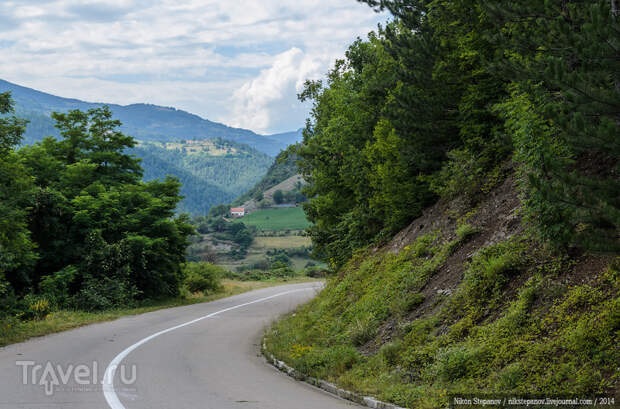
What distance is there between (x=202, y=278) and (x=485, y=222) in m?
30.1

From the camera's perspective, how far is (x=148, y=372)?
1071 cm

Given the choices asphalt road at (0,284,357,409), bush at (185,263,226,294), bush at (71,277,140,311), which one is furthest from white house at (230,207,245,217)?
asphalt road at (0,284,357,409)

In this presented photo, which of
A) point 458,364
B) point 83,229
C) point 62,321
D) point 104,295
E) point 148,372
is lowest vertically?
point 104,295

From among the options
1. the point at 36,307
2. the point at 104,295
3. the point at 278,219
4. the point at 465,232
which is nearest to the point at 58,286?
the point at 104,295

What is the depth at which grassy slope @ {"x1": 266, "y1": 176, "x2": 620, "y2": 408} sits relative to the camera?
23.6ft

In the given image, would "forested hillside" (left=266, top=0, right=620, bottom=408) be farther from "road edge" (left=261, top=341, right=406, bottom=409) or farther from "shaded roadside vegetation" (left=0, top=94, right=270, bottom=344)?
"shaded roadside vegetation" (left=0, top=94, right=270, bottom=344)

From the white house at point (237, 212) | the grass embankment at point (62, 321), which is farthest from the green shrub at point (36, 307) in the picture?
the white house at point (237, 212)

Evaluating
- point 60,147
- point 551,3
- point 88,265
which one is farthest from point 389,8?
point 60,147

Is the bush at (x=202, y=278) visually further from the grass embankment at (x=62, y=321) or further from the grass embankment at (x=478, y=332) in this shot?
the grass embankment at (x=478, y=332)

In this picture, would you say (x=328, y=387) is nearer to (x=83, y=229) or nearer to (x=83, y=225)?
(x=83, y=229)

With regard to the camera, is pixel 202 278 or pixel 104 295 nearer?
pixel 104 295

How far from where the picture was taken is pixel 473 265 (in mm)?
11039

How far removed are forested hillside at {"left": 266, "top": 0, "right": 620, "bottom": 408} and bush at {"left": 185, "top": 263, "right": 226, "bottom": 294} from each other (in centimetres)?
1906

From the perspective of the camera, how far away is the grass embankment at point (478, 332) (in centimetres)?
711
